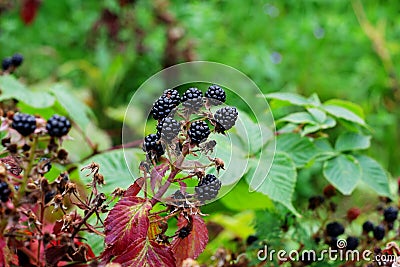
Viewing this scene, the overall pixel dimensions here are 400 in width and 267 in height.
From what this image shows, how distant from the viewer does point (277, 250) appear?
1016 mm

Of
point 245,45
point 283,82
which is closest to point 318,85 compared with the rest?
point 283,82

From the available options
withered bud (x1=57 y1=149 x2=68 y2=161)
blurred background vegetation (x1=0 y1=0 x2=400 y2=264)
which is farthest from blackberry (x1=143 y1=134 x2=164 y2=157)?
blurred background vegetation (x1=0 y1=0 x2=400 y2=264)

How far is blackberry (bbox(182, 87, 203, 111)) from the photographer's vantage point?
2.14 ft

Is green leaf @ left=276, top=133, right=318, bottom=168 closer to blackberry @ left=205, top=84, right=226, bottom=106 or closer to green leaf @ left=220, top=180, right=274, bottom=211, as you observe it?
green leaf @ left=220, top=180, right=274, bottom=211

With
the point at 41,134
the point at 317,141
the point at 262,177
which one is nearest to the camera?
the point at 41,134

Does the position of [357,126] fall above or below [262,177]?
above

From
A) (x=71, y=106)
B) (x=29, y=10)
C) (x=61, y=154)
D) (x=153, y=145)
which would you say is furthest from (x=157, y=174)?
(x=29, y=10)

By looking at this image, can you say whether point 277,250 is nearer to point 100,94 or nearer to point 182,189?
point 182,189

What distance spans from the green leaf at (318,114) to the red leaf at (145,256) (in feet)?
1.68

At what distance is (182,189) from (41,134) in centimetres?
19

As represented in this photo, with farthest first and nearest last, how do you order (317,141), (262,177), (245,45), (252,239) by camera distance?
(245,45) < (317,141) < (252,239) < (262,177)

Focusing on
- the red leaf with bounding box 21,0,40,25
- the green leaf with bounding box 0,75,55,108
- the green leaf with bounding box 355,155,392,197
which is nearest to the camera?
the green leaf with bounding box 355,155,392,197

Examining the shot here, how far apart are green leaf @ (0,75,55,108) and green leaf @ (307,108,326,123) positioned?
541 mm

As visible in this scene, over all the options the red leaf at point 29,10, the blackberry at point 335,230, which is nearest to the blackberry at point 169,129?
the blackberry at point 335,230
